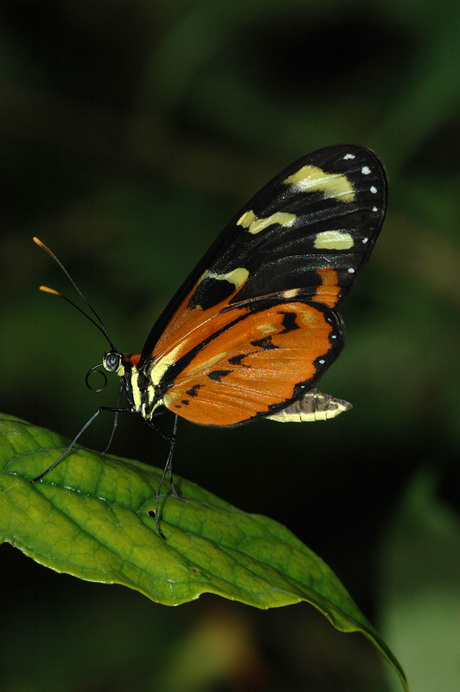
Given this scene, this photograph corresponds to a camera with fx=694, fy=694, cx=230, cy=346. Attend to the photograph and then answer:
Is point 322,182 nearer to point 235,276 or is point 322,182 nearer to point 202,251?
point 235,276

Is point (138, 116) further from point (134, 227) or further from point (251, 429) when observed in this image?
point (251, 429)

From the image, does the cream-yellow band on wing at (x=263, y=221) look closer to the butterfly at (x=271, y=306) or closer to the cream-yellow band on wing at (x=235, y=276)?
the butterfly at (x=271, y=306)

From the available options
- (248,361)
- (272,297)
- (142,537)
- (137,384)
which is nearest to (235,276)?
(272,297)

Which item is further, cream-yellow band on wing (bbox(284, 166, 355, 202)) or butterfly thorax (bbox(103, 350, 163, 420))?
butterfly thorax (bbox(103, 350, 163, 420))

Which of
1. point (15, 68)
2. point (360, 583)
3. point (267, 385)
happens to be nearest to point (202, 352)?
point (267, 385)

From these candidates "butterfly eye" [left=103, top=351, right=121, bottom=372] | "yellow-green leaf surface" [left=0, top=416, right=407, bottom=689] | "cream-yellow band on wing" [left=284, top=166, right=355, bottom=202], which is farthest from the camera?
"butterfly eye" [left=103, top=351, right=121, bottom=372]

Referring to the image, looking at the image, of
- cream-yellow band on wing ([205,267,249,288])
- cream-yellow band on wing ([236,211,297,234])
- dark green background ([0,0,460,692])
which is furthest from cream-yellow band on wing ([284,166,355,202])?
dark green background ([0,0,460,692])

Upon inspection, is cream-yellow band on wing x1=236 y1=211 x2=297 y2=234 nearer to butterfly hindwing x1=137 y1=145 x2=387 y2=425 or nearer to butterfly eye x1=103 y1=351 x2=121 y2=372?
butterfly hindwing x1=137 y1=145 x2=387 y2=425
